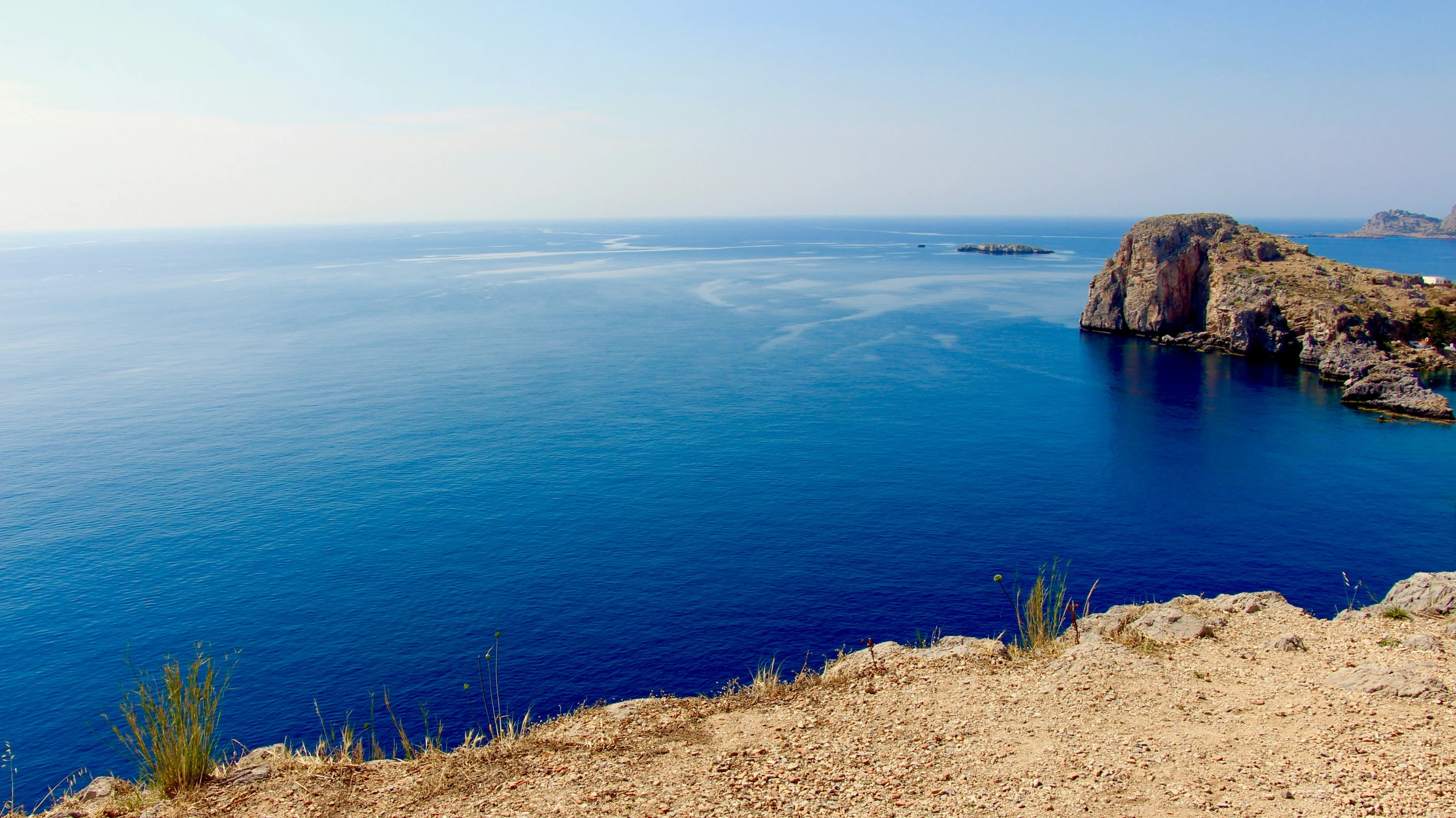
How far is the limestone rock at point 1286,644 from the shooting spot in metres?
21.4

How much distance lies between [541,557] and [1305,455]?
199ft

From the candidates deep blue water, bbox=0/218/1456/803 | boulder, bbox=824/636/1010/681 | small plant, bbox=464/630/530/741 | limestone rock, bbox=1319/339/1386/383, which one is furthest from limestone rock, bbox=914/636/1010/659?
limestone rock, bbox=1319/339/1386/383

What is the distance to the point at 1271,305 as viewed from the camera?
9906 centimetres

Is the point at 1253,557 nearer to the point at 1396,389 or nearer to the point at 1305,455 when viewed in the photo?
the point at 1305,455

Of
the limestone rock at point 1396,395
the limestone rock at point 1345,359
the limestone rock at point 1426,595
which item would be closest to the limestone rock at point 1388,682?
the limestone rock at point 1426,595

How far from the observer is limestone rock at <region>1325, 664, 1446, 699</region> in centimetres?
1761

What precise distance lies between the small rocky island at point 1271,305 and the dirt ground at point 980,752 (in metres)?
76.7

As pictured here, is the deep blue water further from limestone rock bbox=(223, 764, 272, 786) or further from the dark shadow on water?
limestone rock bbox=(223, 764, 272, 786)

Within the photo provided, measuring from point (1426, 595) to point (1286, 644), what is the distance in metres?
9.91

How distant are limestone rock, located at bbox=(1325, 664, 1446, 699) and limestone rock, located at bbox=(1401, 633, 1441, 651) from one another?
2.74 m

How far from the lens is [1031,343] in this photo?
362 ft

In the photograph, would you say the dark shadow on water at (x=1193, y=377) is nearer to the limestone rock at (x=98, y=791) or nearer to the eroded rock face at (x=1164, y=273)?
the eroded rock face at (x=1164, y=273)

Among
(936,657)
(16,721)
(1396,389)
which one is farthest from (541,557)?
(1396,389)

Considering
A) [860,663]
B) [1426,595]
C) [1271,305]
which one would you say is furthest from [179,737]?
[1271,305]
